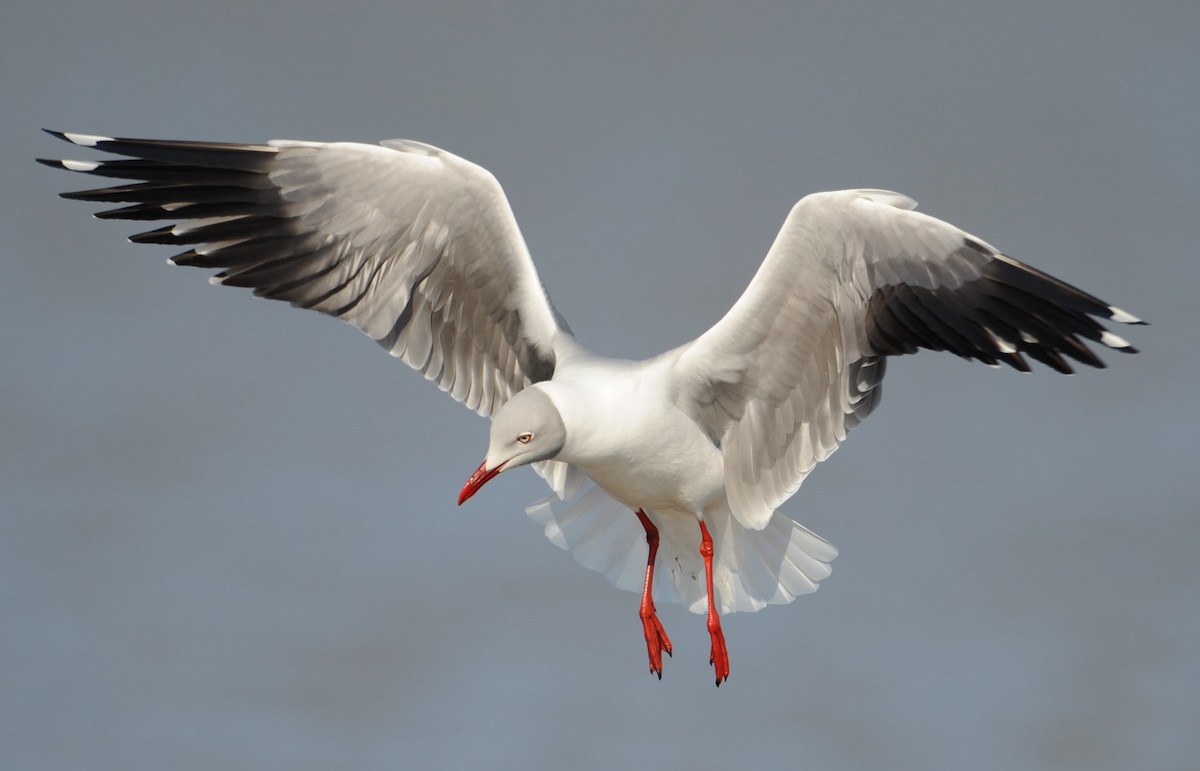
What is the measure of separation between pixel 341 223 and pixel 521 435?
3.78ft

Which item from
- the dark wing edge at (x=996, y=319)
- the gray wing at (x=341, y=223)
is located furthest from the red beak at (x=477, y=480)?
the dark wing edge at (x=996, y=319)

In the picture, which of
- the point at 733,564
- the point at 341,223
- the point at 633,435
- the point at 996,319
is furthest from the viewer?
the point at 733,564

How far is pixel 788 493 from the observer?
6.69 metres

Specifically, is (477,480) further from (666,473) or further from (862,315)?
(862,315)

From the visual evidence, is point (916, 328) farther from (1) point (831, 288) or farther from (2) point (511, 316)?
(2) point (511, 316)

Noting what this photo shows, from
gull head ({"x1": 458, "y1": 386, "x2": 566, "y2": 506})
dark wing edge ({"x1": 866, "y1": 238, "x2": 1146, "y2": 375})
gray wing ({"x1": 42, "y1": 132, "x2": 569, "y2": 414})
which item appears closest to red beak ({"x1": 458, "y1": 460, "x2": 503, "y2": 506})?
gull head ({"x1": 458, "y1": 386, "x2": 566, "y2": 506})

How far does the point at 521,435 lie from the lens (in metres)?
6.19

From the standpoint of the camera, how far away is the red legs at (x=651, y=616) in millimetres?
6789

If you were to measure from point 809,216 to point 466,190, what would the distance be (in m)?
1.35

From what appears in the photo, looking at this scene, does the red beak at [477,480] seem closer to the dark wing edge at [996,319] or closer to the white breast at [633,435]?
the white breast at [633,435]

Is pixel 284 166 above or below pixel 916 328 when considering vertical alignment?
above

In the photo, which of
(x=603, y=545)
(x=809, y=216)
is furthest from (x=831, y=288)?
(x=603, y=545)

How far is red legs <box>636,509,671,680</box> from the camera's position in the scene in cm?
679

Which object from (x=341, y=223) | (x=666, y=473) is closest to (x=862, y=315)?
(x=666, y=473)
